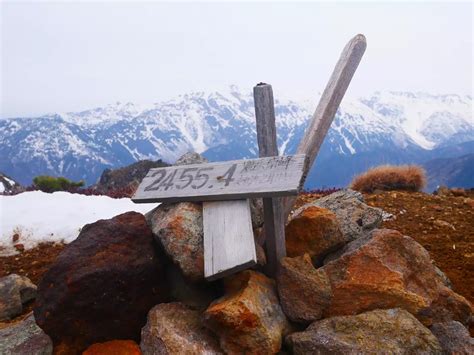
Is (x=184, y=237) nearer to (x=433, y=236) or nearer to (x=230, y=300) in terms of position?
(x=230, y=300)

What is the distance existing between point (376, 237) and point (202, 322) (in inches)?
77.0

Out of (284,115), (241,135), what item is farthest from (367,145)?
(241,135)

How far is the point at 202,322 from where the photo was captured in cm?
371

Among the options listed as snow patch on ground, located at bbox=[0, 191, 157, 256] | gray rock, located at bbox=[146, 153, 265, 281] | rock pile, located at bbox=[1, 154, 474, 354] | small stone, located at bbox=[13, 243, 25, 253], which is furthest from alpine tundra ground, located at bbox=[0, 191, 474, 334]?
gray rock, located at bbox=[146, 153, 265, 281]

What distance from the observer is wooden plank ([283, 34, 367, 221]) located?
4.61 meters

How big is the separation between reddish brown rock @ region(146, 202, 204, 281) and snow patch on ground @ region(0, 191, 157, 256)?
17.2ft

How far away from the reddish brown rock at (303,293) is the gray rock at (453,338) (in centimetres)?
104

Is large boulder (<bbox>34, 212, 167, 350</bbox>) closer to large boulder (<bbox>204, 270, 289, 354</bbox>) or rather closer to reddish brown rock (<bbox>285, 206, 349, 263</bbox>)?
large boulder (<bbox>204, 270, 289, 354</bbox>)

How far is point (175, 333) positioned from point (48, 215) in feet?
22.0

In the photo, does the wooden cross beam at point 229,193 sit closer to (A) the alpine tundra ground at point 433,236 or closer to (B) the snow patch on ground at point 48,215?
(A) the alpine tundra ground at point 433,236

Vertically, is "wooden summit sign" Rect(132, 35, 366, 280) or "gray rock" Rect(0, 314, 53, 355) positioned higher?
"wooden summit sign" Rect(132, 35, 366, 280)

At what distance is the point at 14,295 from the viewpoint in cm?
562

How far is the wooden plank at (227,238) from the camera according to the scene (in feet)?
11.5

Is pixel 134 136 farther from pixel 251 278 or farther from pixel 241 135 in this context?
pixel 251 278
